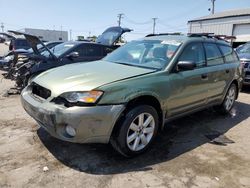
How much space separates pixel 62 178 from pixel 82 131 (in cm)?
59

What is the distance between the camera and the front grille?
351 centimetres

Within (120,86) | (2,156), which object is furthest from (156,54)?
(2,156)

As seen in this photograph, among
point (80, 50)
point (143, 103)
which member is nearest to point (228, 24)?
point (80, 50)

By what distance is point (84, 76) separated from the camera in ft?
11.6

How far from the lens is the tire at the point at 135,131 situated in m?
3.35

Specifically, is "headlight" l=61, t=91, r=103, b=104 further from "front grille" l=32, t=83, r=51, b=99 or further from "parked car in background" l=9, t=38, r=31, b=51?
"parked car in background" l=9, t=38, r=31, b=51

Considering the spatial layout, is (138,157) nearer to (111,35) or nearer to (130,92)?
(130,92)

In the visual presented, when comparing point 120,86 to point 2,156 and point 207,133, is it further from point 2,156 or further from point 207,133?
point 207,133

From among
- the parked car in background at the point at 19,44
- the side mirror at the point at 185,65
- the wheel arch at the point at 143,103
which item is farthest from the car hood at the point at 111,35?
the wheel arch at the point at 143,103

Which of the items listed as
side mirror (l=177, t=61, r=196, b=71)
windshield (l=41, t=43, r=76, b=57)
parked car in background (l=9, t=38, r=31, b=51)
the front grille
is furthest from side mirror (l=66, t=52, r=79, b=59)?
parked car in background (l=9, t=38, r=31, b=51)

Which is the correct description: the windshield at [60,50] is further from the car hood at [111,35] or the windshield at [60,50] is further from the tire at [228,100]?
the tire at [228,100]

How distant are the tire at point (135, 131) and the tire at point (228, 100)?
98.1 inches

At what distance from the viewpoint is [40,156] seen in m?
3.52

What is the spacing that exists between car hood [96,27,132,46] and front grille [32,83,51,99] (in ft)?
18.6
